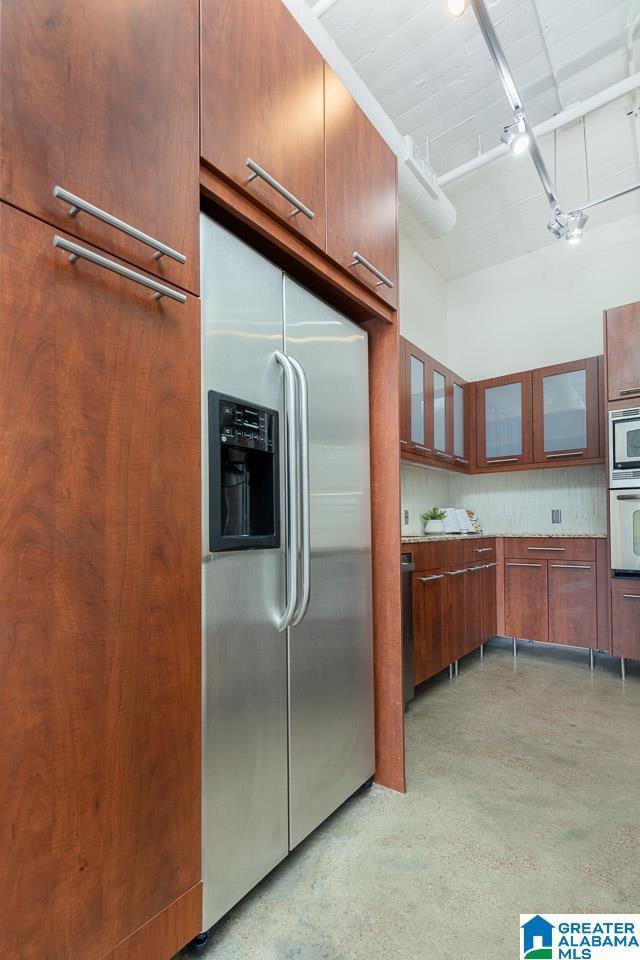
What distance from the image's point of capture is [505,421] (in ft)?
14.7

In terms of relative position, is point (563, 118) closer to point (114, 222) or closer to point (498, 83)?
point (498, 83)

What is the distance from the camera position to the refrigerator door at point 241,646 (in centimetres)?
127

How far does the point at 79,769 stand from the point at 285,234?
1466 millimetres

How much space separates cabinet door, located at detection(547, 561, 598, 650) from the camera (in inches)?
147

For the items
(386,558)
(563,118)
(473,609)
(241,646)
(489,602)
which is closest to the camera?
(241,646)

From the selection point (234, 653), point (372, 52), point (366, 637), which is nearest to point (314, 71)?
point (372, 52)

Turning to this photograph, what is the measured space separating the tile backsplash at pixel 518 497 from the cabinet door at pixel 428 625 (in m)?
1.00

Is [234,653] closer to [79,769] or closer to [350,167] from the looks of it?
[79,769]

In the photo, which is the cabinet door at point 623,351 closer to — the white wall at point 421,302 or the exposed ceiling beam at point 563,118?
the exposed ceiling beam at point 563,118

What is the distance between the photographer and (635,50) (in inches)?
109

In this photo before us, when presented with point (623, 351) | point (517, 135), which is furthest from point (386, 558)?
point (623, 351)

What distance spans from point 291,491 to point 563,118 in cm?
316

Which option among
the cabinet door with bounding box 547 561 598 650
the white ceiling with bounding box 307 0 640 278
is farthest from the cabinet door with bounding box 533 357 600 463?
the white ceiling with bounding box 307 0 640 278

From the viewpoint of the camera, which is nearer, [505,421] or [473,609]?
[473,609]
